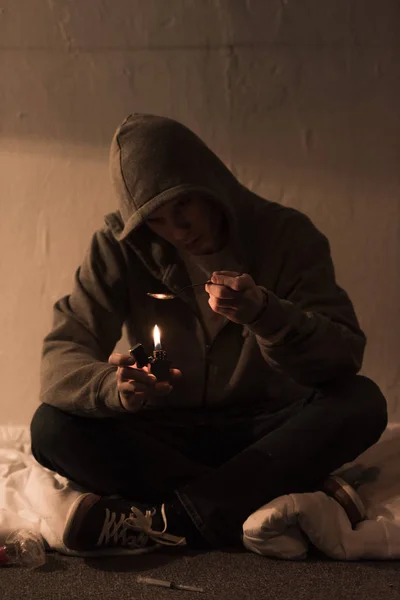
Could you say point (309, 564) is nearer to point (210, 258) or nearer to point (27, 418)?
point (210, 258)

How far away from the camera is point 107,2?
1722 millimetres

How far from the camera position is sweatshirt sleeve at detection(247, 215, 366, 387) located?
3.66ft

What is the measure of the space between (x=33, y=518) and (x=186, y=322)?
0.48 m

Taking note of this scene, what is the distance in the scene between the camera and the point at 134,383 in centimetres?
109

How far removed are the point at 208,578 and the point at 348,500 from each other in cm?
30

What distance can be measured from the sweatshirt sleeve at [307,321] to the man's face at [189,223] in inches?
6.0

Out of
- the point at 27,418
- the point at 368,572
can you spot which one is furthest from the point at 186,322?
the point at 27,418

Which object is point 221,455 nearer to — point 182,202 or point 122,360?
point 122,360

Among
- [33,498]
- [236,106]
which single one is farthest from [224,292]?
[236,106]

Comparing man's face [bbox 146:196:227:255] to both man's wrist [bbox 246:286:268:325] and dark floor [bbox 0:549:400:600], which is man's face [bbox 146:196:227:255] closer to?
man's wrist [bbox 246:286:268:325]

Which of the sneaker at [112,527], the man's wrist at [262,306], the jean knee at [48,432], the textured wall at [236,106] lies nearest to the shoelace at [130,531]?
the sneaker at [112,527]

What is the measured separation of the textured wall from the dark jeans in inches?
26.1

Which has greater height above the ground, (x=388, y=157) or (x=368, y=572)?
(x=388, y=157)

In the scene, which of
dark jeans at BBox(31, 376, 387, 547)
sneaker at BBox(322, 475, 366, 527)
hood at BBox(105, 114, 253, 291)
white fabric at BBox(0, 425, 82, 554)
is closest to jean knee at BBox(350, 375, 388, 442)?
dark jeans at BBox(31, 376, 387, 547)
